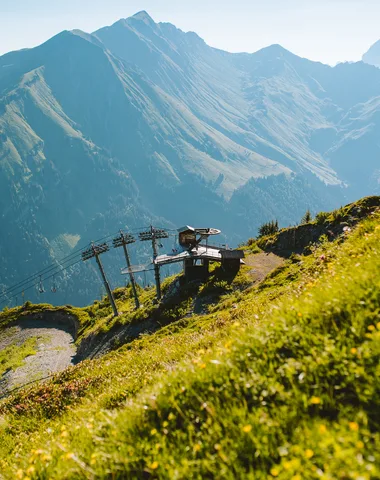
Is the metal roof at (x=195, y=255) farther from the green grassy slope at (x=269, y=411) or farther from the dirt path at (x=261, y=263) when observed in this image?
the green grassy slope at (x=269, y=411)

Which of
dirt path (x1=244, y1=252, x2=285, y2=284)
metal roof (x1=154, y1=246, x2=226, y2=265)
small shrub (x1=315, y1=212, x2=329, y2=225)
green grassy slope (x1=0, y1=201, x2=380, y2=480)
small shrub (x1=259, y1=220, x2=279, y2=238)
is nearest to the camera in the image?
green grassy slope (x1=0, y1=201, x2=380, y2=480)

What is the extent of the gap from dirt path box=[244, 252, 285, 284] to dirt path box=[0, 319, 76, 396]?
31170mm

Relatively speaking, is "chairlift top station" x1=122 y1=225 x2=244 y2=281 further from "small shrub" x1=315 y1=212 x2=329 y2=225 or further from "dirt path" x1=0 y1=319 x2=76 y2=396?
"dirt path" x1=0 y1=319 x2=76 y2=396

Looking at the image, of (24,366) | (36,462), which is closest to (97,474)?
(36,462)

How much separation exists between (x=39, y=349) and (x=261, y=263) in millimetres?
45300

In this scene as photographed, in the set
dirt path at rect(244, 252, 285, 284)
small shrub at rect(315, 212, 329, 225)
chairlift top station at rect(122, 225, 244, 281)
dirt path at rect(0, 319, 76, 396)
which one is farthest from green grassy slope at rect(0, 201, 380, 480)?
dirt path at rect(0, 319, 76, 396)

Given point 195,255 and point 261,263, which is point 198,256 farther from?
point 261,263

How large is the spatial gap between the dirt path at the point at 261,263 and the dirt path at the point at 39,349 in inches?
→ 1227

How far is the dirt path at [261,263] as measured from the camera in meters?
33.5

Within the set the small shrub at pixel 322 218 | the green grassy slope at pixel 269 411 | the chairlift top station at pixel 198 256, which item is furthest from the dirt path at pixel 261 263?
the green grassy slope at pixel 269 411

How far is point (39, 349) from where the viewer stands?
202ft

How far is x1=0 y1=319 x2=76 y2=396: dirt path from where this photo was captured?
161 ft

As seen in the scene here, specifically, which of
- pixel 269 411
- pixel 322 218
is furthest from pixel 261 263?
pixel 269 411

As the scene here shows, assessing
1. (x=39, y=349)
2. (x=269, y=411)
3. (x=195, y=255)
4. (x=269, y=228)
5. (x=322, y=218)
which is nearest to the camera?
(x=269, y=411)
